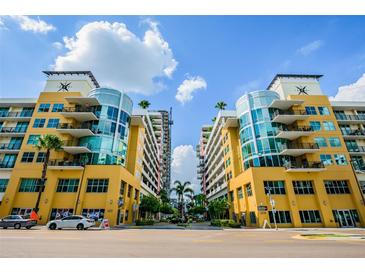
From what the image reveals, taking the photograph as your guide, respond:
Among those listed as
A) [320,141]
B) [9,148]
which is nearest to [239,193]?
[320,141]

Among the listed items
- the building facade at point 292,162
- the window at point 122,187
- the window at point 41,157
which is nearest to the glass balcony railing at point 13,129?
the window at point 41,157

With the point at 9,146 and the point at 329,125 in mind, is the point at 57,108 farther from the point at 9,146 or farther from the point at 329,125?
the point at 329,125

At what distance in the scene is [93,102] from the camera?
3712 cm

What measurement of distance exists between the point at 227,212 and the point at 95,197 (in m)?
29.3

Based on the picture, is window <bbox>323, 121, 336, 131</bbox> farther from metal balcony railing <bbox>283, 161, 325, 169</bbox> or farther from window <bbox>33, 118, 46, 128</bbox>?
window <bbox>33, 118, 46, 128</bbox>

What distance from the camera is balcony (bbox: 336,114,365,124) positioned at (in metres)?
39.3

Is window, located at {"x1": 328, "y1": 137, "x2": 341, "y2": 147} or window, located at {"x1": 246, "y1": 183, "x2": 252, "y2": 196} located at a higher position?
window, located at {"x1": 328, "y1": 137, "x2": 341, "y2": 147}

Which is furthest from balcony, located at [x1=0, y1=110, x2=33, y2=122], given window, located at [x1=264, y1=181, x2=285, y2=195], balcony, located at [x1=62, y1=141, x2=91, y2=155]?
window, located at [x1=264, y1=181, x2=285, y2=195]

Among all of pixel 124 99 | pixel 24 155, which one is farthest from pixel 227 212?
pixel 24 155

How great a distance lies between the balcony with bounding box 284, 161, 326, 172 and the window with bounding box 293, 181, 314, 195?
228cm

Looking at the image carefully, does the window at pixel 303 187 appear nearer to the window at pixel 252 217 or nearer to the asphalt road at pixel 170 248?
the window at pixel 252 217

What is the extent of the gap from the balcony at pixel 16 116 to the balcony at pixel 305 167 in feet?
160

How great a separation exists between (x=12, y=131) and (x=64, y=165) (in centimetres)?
1589

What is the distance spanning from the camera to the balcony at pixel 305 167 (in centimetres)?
3180
